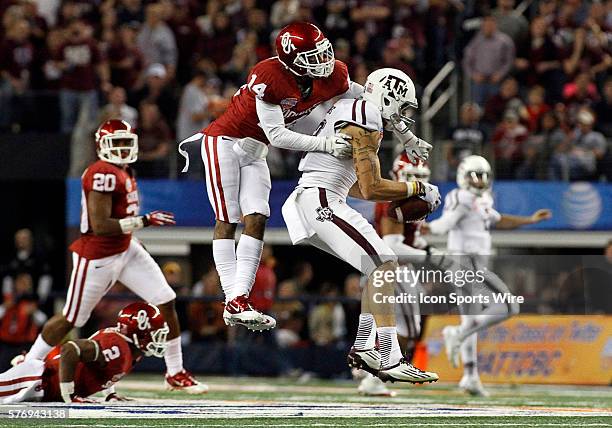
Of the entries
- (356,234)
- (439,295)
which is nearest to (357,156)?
(356,234)

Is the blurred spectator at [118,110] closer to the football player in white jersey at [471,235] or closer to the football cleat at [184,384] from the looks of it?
the football player in white jersey at [471,235]

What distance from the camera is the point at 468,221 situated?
44.7 feet

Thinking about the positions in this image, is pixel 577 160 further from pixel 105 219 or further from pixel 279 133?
pixel 279 133

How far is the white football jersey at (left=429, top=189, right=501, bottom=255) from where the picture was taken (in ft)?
44.2

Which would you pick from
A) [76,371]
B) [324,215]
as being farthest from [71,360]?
[324,215]

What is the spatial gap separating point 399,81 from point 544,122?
8492 millimetres

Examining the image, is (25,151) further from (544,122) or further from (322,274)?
(544,122)

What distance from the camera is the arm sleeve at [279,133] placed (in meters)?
9.48

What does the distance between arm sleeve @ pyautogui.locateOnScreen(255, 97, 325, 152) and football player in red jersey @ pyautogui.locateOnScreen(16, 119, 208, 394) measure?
1.63 m

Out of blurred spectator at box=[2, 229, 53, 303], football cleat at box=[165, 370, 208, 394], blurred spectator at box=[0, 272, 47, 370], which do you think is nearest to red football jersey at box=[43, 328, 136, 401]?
football cleat at box=[165, 370, 208, 394]

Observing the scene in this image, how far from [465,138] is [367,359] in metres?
7.86

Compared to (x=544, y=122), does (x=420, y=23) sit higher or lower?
higher

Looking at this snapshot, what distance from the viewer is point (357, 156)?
9.31m

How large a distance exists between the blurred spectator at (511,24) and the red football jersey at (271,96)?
9.62 m
